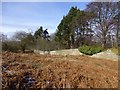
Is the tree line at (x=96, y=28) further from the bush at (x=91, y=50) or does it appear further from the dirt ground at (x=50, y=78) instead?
the dirt ground at (x=50, y=78)

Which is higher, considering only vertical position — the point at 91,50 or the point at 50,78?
the point at 91,50

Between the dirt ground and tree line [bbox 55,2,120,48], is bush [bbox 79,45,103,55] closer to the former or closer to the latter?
tree line [bbox 55,2,120,48]

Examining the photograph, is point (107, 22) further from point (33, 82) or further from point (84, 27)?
point (33, 82)

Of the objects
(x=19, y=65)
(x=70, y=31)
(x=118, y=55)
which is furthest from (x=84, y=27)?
(x=19, y=65)

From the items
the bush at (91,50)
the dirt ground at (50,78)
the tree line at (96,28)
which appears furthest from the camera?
the tree line at (96,28)

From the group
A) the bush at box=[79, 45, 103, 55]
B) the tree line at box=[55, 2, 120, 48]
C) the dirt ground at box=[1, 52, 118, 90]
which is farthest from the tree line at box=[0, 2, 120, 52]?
the dirt ground at box=[1, 52, 118, 90]

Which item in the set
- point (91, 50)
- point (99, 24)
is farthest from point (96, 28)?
point (91, 50)

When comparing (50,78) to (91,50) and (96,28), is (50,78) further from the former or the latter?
(96,28)

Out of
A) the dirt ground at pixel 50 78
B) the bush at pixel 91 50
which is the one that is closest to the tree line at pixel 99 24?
the bush at pixel 91 50

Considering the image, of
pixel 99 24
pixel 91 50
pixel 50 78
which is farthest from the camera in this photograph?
pixel 99 24

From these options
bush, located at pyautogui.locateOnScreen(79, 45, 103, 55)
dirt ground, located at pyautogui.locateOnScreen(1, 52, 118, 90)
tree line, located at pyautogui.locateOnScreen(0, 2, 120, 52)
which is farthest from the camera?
tree line, located at pyautogui.locateOnScreen(0, 2, 120, 52)

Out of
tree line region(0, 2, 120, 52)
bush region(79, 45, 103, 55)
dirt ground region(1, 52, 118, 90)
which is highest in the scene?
tree line region(0, 2, 120, 52)

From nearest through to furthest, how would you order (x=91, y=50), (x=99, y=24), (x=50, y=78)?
(x=50, y=78) < (x=91, y=50) < (x=99, y=24)

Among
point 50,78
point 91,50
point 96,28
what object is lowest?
point 50,78
